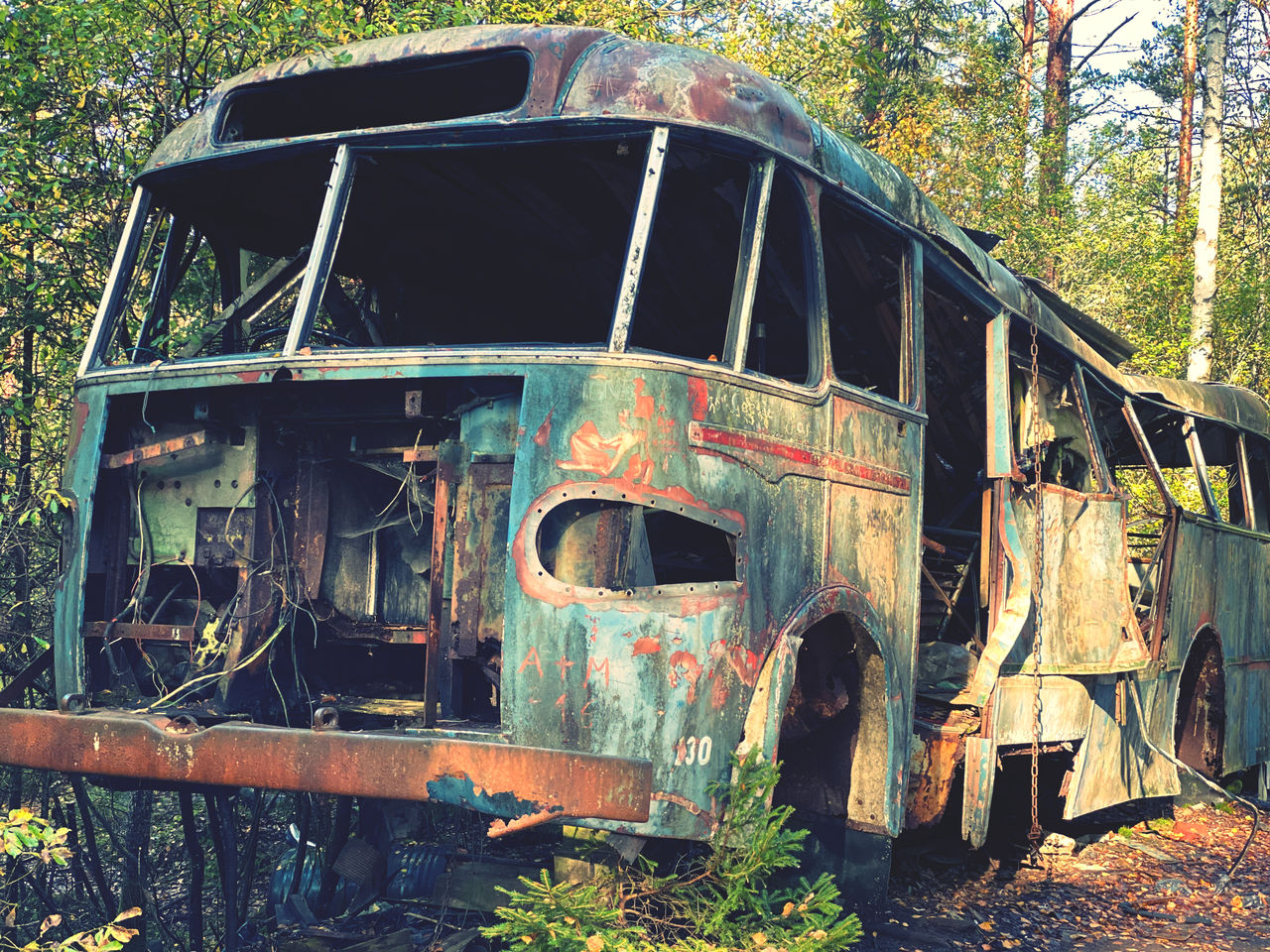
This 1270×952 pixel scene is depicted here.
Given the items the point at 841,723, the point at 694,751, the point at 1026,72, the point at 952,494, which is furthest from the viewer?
the point at 1026,72

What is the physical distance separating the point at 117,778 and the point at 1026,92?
22.2 meters

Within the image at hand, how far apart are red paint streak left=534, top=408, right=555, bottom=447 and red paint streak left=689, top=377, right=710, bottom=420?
0.47 meters

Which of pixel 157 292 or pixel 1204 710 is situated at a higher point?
pixel 157 292

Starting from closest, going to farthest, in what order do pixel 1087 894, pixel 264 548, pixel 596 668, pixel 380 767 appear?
pixel 380 767 → pixel 596 668 → pixel 264 548 → pixel 1087 894

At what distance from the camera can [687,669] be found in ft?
11.8

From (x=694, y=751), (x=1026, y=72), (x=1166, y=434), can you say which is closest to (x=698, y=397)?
(x=694, y=751)

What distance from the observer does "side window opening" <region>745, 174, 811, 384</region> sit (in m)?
4.41

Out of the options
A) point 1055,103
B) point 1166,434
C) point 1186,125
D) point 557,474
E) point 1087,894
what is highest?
point 1186,125

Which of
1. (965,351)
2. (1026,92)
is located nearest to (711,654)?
(965,351)

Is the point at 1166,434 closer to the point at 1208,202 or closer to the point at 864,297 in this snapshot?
the point at 864,297

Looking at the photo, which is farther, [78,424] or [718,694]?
[78,424]

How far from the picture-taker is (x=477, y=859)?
465 cm

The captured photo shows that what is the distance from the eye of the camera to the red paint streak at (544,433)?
3619 millimetres

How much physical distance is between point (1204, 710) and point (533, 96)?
7033 millimetres
